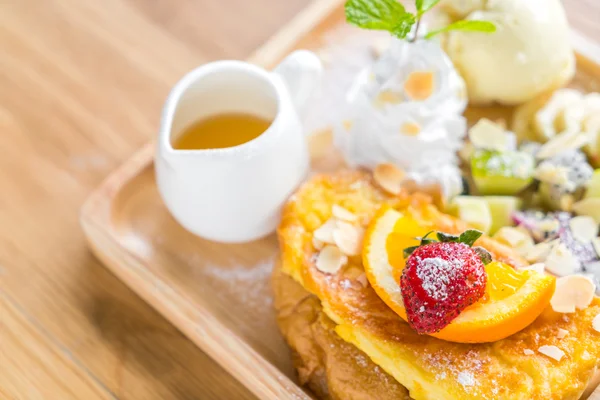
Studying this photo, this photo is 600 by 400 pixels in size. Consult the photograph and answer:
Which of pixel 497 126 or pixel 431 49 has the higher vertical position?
pixel 431 49

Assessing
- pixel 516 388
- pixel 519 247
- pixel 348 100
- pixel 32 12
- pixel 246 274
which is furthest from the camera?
pixel 32 12

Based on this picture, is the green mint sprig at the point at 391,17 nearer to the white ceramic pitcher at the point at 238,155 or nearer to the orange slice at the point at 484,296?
the white ceramic pitcher at the point at 238,155

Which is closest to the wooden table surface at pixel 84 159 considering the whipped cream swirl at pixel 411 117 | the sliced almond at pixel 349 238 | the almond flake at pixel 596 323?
the sliced almond at pixel 349 238

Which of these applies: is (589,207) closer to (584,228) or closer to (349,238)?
(584,228)

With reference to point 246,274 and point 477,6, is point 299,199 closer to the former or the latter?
point 246,274

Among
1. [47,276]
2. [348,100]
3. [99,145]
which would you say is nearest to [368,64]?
[348,100]

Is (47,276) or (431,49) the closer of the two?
(431,49)
